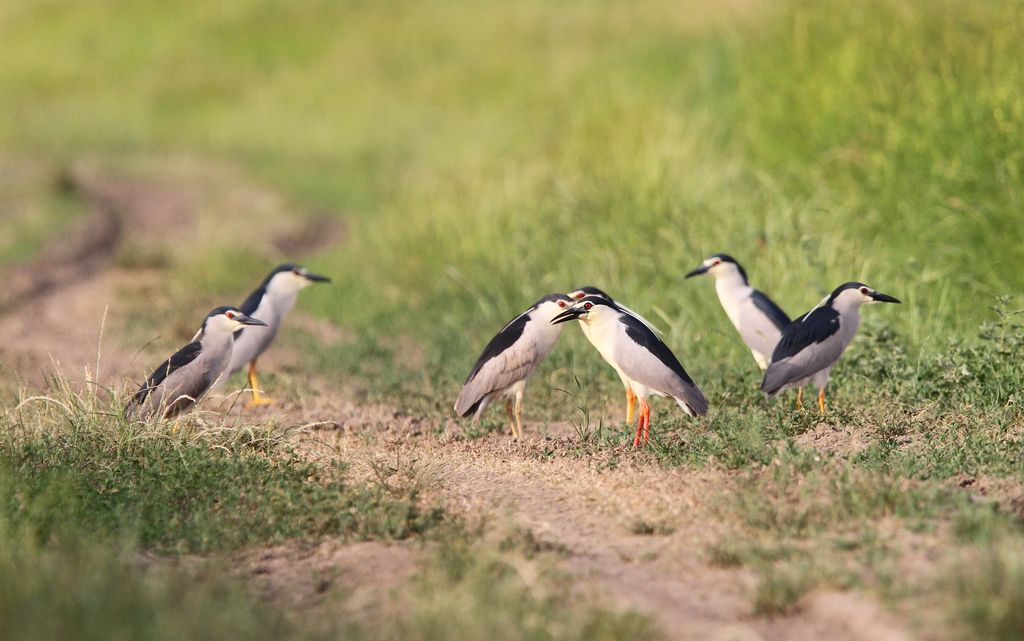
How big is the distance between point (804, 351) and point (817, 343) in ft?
0.38

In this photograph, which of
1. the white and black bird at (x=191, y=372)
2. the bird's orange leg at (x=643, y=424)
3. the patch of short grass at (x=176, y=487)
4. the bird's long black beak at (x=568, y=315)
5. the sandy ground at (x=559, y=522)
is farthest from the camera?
the bird's long black beak at (x=568, y=315)

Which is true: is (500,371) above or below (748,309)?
below

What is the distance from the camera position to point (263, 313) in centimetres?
841

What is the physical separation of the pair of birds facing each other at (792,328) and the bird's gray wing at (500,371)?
1.25 m

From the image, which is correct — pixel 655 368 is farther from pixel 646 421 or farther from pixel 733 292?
pixel 733 292

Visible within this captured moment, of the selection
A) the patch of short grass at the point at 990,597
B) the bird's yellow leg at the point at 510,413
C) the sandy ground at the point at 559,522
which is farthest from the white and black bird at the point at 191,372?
the patch of short grass at the point at 990,597

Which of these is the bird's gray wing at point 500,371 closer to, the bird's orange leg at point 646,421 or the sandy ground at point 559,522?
the sandy ground at point 559,522

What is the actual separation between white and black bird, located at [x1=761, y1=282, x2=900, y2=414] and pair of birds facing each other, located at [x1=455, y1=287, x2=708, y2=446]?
1.44 feet

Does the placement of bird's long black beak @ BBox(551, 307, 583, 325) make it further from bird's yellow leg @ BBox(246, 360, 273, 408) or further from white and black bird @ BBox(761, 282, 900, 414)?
bird's yellow leg @ BBox(246, 360, 273, 408)

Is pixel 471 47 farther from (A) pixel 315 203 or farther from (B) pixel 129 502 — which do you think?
(B) pixel 129 502

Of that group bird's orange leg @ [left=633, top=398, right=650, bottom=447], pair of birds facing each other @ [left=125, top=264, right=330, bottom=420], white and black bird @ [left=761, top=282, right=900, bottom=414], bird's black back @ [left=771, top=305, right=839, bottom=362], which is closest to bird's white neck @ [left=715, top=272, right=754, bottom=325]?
white and black bird @ [left=761, top=282, right=900, bottom=414]

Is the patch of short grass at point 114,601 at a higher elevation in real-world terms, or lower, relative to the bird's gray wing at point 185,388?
lower

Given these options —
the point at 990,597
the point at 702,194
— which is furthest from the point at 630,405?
the point at 702,194

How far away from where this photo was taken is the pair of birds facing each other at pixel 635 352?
6.37 metres
